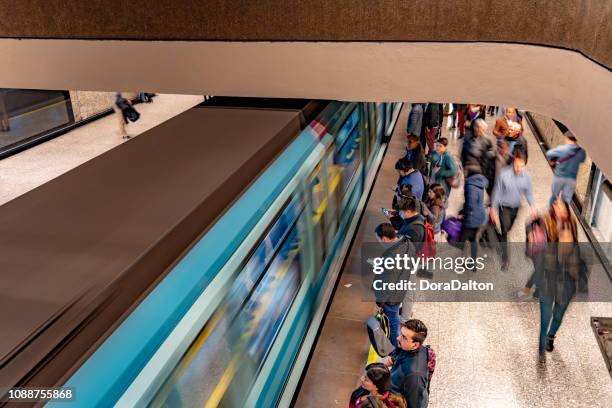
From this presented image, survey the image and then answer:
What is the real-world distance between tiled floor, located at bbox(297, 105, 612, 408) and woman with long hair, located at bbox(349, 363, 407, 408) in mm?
1109

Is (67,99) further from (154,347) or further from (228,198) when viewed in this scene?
(154,347)

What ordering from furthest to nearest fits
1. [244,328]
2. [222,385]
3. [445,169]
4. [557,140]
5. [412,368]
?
[557,140], [445,169], [412,368], [244,328], [222,385]

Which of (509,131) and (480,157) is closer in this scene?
(480,157)

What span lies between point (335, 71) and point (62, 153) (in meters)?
9.47

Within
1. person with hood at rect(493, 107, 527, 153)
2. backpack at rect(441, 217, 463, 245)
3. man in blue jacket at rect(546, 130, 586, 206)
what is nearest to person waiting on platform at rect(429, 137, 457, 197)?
backpack at rect(441, 217, 463, 245)

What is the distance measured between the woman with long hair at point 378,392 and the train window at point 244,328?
666 millimetres

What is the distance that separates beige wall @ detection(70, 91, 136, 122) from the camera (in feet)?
44.4

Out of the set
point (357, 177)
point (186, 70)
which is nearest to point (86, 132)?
point (357, 177)

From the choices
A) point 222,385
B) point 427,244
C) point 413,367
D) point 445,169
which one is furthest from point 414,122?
point 222,385

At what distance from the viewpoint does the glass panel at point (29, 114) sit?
1226cm

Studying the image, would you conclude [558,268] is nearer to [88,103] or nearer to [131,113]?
[131,113]

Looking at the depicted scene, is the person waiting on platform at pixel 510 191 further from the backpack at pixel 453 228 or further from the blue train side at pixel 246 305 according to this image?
the blue train side at pixel 246 305

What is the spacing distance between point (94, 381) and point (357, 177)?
5.32 metres

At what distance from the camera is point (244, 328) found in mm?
2787
